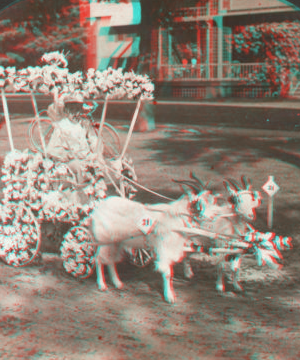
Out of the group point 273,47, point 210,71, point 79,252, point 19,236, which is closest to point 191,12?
point 210,71

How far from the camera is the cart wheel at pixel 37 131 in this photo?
143 inches

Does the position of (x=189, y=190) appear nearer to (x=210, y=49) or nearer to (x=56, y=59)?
(x=210, y=49)

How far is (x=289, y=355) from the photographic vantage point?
2992mm

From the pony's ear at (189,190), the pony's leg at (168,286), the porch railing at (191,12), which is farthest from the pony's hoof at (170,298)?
the porch railing at (191,12)

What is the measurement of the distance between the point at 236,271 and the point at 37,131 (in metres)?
1.76

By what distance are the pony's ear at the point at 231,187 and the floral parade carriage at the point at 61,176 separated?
0.32 m

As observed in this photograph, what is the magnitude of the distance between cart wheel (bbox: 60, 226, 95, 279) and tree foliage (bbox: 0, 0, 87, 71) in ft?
3.93

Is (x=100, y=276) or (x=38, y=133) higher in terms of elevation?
(x=38, y=133)

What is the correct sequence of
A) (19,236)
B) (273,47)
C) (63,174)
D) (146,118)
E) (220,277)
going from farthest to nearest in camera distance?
(19,236), (63,174), (146,118), (220,277), (273,47)

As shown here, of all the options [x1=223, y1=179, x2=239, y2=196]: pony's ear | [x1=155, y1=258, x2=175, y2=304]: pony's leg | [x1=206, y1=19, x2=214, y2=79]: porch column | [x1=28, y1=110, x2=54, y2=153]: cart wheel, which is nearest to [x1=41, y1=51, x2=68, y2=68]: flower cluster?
[x1=28, y1=110, x2=54, y2=153]: cart wheel

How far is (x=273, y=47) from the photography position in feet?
10.5

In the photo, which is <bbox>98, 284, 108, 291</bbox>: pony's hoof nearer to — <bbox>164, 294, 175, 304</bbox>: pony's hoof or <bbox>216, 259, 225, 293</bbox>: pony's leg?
<bbox>164, 294, 175, 304</bbox>: pony's hoof

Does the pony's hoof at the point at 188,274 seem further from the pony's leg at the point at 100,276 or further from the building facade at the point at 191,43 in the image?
the building facade at the point at 191,43

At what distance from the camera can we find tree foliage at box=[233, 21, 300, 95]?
3127 mm
